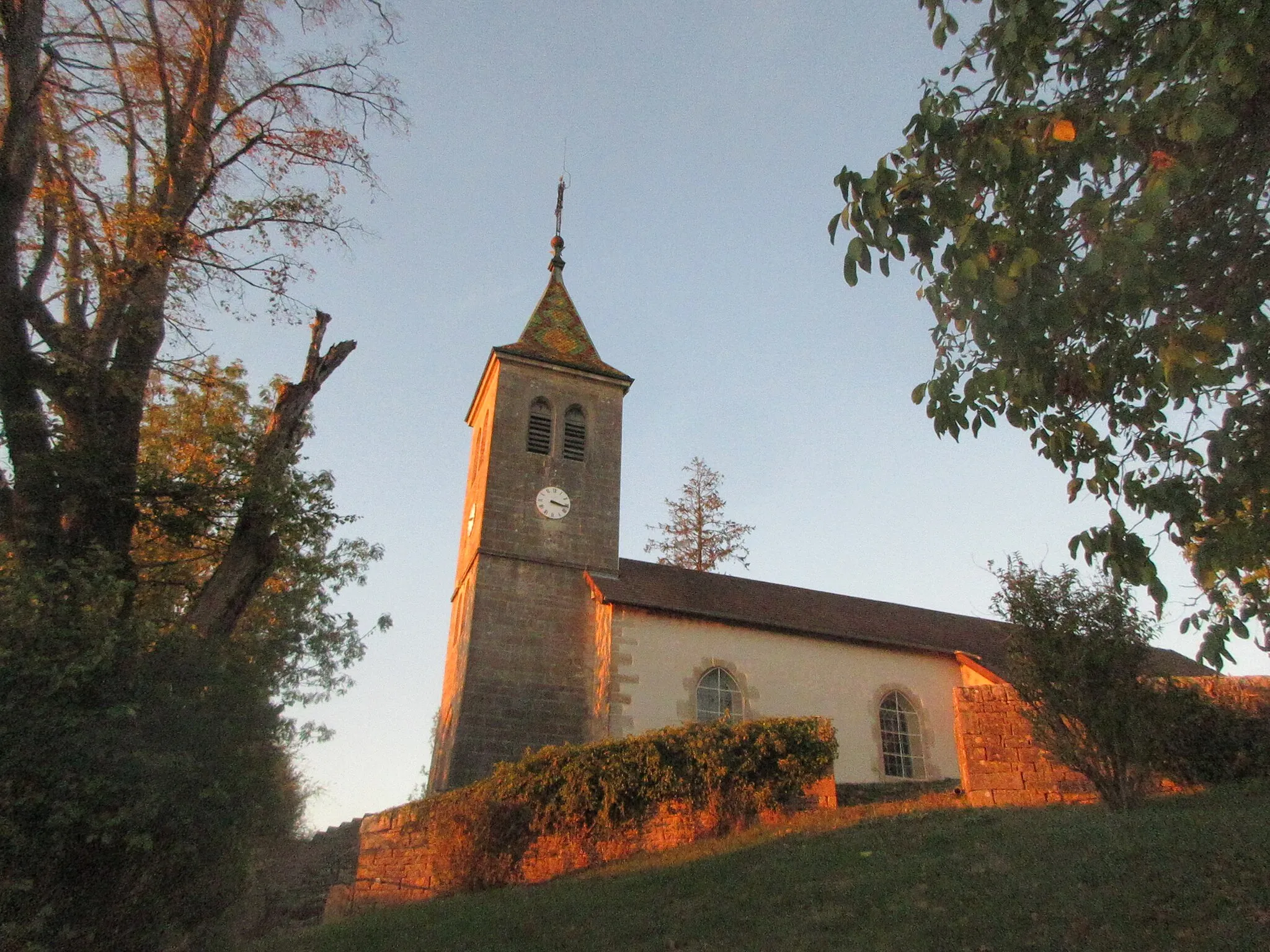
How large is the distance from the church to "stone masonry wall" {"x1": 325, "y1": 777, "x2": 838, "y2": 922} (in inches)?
95.2

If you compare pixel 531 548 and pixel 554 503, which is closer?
pixel 531 548

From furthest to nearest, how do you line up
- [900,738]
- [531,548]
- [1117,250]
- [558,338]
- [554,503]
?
1. [558,338]
2. [554,503]
3. [531,548]
4. [900,738]
5. [1117,250]

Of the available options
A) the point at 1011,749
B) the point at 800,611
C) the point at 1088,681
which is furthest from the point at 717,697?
the point at 1088,681

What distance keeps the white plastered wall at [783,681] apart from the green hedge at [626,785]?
417 cm

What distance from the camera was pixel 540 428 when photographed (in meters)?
23.1

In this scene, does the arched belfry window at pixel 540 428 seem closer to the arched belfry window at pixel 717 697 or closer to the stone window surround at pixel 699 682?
the stone window surround at pixel 699 682

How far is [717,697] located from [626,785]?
5996 millimetres

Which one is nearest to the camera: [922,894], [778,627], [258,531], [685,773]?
[922,894]

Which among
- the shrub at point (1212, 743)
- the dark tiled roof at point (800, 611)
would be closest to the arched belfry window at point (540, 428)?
the dark tiled roof at point (800, 611)

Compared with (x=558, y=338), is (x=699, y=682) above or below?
below

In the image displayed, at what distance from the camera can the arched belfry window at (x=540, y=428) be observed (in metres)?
22.8

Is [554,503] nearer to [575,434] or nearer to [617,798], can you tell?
[575,434]

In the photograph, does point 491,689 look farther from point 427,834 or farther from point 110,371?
point 110,371

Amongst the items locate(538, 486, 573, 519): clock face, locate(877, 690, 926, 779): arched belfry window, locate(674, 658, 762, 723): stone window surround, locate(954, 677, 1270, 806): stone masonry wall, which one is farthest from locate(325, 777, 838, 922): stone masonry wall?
locate(538, 486, 573, 519): clock face
